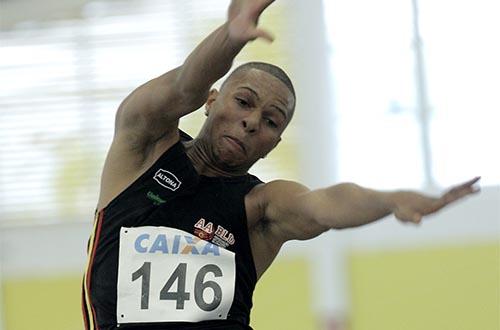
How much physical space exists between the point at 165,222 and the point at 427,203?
0.81 meters

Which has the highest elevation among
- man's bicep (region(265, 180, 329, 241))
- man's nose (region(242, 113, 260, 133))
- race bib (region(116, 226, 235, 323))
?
man's nose (region(242, 113, 260, 133))

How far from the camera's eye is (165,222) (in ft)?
10.0

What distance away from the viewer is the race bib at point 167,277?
9.91 ft

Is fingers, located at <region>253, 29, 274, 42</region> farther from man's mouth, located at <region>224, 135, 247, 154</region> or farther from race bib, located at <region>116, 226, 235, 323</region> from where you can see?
race bib, located at <region>116, 226, 235, 323</region>

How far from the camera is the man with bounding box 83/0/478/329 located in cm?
299

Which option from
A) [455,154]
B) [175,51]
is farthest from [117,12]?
[455,154]

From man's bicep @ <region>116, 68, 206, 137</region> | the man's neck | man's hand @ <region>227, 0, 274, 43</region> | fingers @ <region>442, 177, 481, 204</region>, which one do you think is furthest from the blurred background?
fingers @ <region>442, 177, 481, 204</region>

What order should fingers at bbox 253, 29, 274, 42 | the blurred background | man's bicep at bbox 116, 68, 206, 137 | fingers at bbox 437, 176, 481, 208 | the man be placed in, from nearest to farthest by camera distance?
fingers at bbox 437, 176, 481, 208 < fingers at bbox 253, 29, 274, 42 < man's bicep at bbox 116, 68, 206, 137 < the man < the blurred background

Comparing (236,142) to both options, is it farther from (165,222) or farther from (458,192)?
(458,192)

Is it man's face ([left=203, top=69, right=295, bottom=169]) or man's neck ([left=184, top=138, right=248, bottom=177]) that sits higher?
man's face ([left=203, top=69, right=295, bottom=169])

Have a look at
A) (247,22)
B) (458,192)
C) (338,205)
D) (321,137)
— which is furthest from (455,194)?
(321,137)

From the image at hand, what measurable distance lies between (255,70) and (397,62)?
3337mm

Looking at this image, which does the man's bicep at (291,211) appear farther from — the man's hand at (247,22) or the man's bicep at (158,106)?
the man's hand at (247,22)

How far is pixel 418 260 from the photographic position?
→ 6336mm
